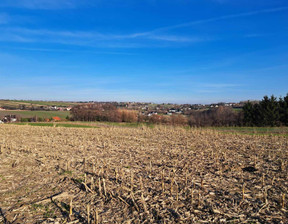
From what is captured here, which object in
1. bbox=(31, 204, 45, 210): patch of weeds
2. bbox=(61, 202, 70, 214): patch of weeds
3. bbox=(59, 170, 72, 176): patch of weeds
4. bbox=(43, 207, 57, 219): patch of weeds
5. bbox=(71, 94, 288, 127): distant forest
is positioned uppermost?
bbox=(71, 94, 288, 127): distant forest

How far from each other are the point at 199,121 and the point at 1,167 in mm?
36459

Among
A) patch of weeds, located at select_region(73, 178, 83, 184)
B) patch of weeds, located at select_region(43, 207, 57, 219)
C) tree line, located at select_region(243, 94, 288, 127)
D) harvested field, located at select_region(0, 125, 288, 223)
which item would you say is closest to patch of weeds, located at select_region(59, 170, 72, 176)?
harvested field, located at select_region(0, 125, 288, 223)

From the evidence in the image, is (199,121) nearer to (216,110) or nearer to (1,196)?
(216,110)

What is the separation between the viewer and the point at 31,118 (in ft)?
174

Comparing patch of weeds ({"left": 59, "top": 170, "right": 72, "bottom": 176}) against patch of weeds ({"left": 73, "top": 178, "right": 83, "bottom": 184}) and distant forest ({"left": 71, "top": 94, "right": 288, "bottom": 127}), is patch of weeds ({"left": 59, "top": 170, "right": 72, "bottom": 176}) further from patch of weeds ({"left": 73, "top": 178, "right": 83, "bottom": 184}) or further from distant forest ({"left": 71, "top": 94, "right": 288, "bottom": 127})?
distant forest ({"left": 71, "top": 94, "right": 288, "bottom": 127})

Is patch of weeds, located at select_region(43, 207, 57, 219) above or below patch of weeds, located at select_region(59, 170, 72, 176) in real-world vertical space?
below

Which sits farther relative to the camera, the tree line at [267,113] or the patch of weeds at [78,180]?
the tree line at [267,113]

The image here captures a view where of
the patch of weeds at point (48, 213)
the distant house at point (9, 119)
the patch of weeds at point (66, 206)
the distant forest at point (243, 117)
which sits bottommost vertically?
the distant house at point (9, 119)

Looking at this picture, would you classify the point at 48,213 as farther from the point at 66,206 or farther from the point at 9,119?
the point at 9,119

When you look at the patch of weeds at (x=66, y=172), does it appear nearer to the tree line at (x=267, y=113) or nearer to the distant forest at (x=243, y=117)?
the distant forest at (x=243, y=117)

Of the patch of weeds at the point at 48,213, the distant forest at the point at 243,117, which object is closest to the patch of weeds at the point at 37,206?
the patch of weeds at the point at 48,213

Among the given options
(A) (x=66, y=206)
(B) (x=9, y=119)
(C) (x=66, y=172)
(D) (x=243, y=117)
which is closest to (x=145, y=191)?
(A) (x=66, y=206)

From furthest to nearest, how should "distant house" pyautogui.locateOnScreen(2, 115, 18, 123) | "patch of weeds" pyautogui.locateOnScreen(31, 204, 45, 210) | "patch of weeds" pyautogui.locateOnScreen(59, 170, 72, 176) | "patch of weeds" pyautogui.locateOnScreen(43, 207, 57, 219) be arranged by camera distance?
"distant house" pyautogui.locateOnScreen(2, 115, 18, 123), "patch of weeds" pyautogui.locateOnScreen(59, 170, 72, 176), "patch of weeds" pyautogui.locateOnScreen(31, 204, 45, 210), "patch of weeds" pyautogui.locateOnScreen(43, 207, 57, 219)

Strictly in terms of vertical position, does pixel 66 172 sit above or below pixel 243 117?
below
